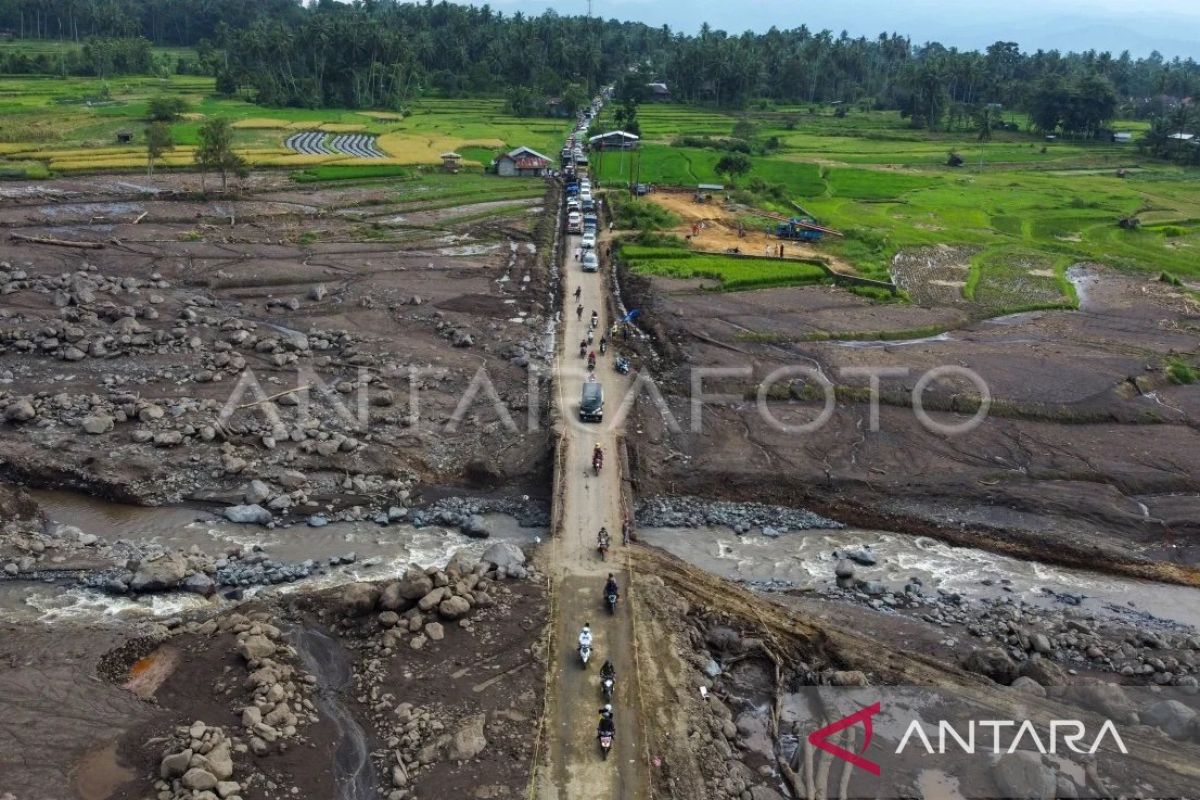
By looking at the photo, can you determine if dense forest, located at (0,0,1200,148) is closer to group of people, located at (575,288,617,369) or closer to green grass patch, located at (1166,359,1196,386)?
group of people, located at (575,288,617,369)

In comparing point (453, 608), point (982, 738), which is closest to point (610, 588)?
point (453, 608)

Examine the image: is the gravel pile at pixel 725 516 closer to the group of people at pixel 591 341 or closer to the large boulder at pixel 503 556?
the large boulder at pixel 503 556

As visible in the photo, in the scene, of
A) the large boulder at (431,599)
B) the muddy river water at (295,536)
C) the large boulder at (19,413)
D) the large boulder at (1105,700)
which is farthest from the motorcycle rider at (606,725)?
the large boulder at (19,413)

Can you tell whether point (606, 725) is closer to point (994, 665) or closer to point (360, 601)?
point (360, 601)

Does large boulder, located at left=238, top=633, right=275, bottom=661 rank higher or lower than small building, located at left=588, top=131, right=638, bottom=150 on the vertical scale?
lower

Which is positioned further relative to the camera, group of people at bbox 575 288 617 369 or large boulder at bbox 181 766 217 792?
group of people at bbox 575 288 617 369

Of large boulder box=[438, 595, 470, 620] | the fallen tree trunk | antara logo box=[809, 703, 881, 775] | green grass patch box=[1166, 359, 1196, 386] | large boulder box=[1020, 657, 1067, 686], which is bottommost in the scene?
antara logo box=[809, 703, 881, 775]

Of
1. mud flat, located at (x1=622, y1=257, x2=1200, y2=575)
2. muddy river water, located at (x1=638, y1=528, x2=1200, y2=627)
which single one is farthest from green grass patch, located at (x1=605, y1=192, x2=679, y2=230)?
muddy river water, located at (x1=638, y1=528, x2=1200, y2=627)

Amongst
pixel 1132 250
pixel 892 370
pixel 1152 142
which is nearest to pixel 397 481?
pixel 892 370
